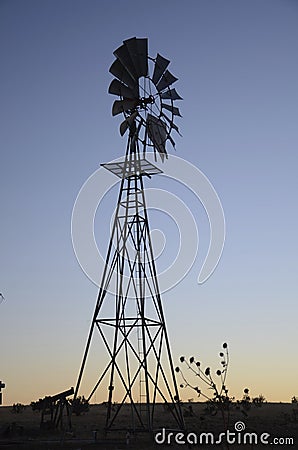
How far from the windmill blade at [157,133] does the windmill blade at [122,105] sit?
1.88 ft

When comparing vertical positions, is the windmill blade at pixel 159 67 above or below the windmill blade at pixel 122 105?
above

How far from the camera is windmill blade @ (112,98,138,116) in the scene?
18.3 metres

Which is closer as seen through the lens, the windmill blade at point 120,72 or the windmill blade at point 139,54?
the windmill blade at point 139,54

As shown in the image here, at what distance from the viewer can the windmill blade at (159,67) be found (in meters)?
18.3

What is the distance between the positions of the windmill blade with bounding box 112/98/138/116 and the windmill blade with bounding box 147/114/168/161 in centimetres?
57

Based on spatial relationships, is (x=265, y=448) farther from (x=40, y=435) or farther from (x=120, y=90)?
(x=120, y=90)

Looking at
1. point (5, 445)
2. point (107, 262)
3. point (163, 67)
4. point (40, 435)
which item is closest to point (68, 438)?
point (5, 445)

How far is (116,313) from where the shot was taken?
18078 mm

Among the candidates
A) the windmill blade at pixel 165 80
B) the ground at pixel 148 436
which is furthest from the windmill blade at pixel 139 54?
the ground at pixel 148 436

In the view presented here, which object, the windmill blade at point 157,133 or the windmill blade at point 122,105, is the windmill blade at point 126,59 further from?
the windmill blade at point 157,133

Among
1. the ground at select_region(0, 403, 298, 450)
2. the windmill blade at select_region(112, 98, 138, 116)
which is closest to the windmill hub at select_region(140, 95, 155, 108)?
the windmill blade at select_region(112, 98, 138, 116)

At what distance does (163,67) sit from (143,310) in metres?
6.67

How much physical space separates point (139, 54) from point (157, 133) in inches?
87.7

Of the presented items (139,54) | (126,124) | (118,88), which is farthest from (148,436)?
(139,54)
